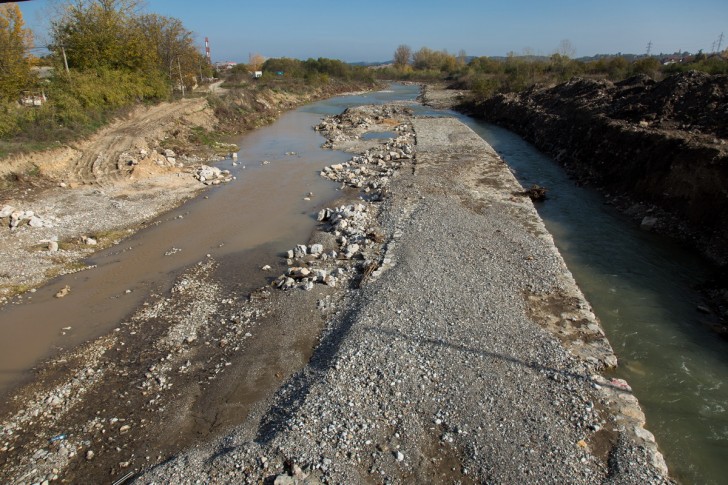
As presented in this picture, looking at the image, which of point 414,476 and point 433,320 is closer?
point 414,476

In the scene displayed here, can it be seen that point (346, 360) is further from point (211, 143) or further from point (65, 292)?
point (211, 143)

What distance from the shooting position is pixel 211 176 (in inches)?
947

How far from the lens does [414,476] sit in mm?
6883

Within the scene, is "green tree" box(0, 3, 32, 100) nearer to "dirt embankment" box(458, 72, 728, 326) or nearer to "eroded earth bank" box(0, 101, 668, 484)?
"eroded earth bank" box(0, 101, 668, 484)

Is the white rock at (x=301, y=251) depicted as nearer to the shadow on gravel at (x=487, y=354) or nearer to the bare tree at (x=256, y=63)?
the shadow on gravel at (x=487, y=354)

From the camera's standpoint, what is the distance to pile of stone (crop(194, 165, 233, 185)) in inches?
931

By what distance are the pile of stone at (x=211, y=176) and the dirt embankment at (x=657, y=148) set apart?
1995 cm

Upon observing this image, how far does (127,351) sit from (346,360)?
5501 mm

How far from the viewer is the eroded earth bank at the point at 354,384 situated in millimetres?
7082

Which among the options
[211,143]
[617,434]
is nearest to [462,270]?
[617,434]

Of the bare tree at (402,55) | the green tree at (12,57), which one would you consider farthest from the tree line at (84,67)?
the bare tree at (402,55)

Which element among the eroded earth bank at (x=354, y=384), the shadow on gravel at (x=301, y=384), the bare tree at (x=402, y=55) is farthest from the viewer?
the bare tree at (x=402, y=55)

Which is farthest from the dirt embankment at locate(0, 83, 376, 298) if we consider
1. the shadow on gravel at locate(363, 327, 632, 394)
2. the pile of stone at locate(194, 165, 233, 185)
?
the shadow on gravel at locate(363, 327, 632, 394)

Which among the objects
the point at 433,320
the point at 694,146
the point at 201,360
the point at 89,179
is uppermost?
the point at 694,146
